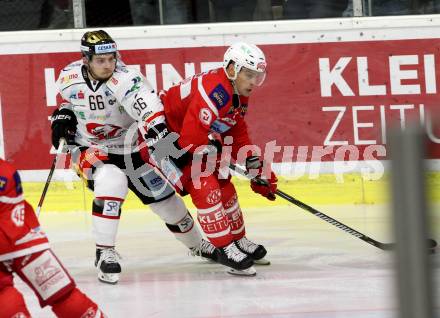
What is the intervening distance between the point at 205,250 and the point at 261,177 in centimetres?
42

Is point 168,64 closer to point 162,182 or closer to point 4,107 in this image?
point 4,107

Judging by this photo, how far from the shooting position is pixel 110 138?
181 inches

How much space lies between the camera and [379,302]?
3.72 metres

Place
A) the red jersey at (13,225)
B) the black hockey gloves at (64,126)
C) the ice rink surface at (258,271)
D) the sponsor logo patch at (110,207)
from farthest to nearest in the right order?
the black hockey gloves at (64,126) < the sponsor logo patch at (110,207) < the ice rink surface at (258,271) < the red jersey at (13,225)

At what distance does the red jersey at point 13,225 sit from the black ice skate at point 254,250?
2.00 metres

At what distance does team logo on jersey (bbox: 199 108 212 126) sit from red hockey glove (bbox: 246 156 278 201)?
374mm

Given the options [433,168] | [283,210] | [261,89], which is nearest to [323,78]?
[261,89]

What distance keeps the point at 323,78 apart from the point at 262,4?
58 cm

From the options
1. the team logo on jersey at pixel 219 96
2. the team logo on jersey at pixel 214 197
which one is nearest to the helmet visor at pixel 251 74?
the team logo on jersey at pixel 219 96

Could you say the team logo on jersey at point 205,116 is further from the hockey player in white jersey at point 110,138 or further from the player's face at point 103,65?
the player's face at point 103,65

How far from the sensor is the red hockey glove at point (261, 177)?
4586 mm

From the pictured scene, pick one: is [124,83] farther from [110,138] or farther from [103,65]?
[110,138]

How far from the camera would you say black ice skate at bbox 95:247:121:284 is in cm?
429

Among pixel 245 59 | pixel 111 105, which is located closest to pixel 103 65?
pixel 111 105
